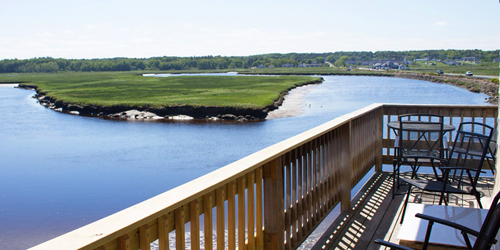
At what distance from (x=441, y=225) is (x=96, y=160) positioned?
19.4 metres

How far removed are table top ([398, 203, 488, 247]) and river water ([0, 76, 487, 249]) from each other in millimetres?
8842

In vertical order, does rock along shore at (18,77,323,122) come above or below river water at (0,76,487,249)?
above

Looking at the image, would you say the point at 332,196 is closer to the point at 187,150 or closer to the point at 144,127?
the point at 187,150

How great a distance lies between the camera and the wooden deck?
3877 millimetres

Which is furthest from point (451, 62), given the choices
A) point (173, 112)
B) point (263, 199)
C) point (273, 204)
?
point (273, 204)

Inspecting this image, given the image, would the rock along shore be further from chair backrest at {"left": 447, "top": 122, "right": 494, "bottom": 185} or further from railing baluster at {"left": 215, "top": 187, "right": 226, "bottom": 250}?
railing baluster at {"left": 215, "top": 187, "right": 226, "bottom": 250}

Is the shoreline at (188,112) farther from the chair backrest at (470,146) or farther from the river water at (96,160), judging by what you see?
the chair backrest at (470,146)

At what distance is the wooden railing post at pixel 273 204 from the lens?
2980 mm

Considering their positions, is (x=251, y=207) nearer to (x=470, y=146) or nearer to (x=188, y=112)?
(x=470, y=146)

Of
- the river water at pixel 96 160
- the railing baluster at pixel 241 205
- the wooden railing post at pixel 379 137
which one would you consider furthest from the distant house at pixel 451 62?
the railing baluster at pixel 241 205

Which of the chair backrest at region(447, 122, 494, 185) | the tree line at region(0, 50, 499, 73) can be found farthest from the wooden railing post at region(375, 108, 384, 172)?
the tree line at region(0, 50, 499, 73)

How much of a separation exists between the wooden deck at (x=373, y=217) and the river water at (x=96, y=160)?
7.40 metres

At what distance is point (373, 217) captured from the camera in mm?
4516

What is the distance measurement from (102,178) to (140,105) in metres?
22.7
